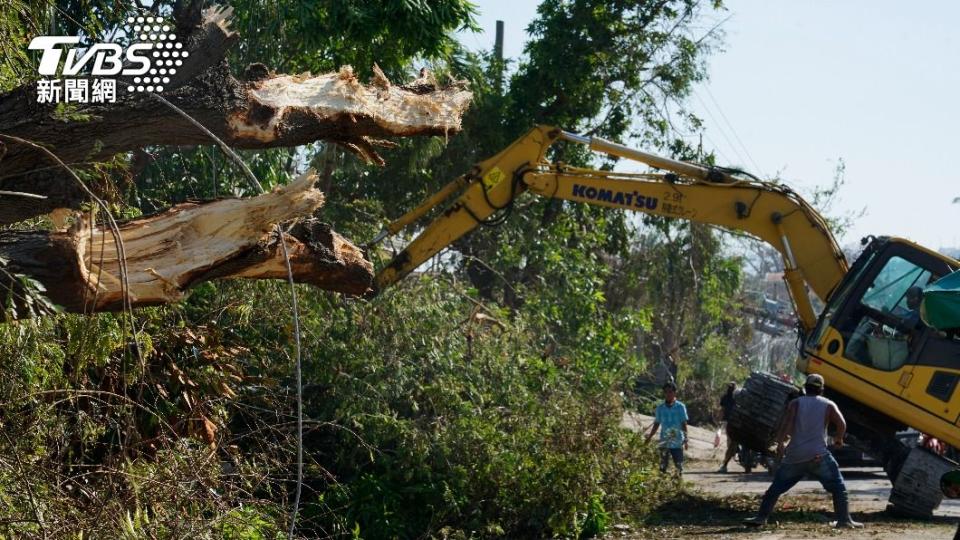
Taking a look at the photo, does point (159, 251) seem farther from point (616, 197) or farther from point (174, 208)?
point (616, 197)

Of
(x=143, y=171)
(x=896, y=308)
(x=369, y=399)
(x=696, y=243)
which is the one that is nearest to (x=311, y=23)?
(x=143, y=171)

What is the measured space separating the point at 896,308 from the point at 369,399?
231 inches

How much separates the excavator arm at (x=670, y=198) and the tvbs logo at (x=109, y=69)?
267 inches

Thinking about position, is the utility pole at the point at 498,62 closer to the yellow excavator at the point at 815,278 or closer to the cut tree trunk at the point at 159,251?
the yellow excavator at the point at 815,278

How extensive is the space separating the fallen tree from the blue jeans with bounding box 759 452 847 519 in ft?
22.8

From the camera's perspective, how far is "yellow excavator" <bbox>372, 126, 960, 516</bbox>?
44.7 feet

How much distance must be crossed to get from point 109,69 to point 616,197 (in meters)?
8.38

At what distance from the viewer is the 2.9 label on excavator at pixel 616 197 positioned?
14414 millimetres

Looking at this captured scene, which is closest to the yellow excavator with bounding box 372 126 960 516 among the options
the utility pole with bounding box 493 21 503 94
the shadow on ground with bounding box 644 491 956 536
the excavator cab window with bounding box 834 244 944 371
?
the excavator cab window with bounding box 834 244 944 371

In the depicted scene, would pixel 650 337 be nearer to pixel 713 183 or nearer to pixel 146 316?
pixel 713 183

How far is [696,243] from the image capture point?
23.9 meters

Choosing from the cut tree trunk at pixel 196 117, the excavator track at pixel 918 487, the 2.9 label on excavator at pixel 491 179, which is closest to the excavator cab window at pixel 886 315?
the excavator track at pixel 918 487

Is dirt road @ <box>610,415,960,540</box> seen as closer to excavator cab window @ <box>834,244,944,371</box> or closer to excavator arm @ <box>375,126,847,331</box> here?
excavator cab window @ <box>834,244,944,371</box>

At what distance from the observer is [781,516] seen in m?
13.4
